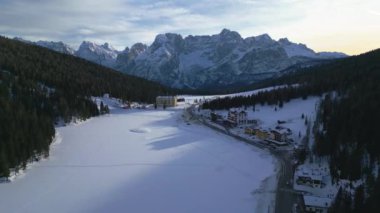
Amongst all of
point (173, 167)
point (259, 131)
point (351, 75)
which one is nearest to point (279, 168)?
point (173, 167)

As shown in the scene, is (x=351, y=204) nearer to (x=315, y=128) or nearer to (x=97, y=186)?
(x=97, y=186)

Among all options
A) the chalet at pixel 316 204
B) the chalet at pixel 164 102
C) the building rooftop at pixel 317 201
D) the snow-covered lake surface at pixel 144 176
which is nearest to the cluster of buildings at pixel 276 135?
the snow-covered lake surface at pixel 144 176

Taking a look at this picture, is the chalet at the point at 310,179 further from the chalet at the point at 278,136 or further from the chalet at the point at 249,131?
the chalet at the point at 249,131

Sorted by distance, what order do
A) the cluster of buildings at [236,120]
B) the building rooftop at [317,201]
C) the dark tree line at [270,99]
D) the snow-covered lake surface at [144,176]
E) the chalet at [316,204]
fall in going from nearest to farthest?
the chalet at [316,204] < the building rooftop at [317,201] < the snow-covered lake surface at [144,176] < the cluster of buildings at [236,120] < the dark tree line at [270,99]

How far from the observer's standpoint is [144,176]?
5991 cm

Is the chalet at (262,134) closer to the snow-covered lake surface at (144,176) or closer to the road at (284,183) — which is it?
the road at (284,183)

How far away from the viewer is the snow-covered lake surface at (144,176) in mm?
49156

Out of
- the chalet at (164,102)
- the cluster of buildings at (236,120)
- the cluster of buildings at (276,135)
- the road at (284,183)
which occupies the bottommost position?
the road at (284,183)

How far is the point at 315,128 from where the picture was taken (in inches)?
3420

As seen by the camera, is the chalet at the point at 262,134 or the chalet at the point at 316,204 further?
the chalet at the point at 262,134

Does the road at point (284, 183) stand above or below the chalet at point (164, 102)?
below

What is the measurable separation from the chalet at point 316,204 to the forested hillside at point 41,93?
39741 mm

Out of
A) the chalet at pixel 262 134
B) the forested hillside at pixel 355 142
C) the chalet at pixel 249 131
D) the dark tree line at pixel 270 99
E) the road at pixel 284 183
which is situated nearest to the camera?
the forested hillside at pixel 355 142

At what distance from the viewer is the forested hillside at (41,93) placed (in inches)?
2544
